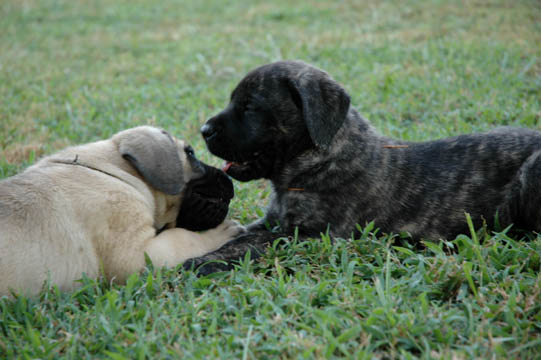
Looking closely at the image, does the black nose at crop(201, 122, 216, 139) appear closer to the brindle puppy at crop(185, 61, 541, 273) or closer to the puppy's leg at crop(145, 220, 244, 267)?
the brindle puppy at crop(185, 61, 541, 273)

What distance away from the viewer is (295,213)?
3.82m

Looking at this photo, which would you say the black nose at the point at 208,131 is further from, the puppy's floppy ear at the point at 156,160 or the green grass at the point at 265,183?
the green grass at the point at 265,183

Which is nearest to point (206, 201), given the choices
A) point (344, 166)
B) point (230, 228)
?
point (230, 228)

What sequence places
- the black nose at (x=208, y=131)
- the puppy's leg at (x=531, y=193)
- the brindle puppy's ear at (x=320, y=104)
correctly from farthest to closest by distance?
the black nose at (x=208, y=131) → the brindle puppy's ear at (x=320, y=104) → the puppy's leg at (x=531, y=193)

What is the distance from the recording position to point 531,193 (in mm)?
3611

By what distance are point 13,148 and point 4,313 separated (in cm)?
325

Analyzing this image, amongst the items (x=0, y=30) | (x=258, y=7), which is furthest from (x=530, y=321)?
(x=0, y=30)

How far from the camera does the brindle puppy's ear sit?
3.71 metres

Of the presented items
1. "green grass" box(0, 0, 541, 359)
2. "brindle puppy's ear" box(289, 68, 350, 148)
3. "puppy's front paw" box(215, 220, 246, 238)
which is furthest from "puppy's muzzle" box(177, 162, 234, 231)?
"brindle puppy's ear" box(289, 68, 350, 148)

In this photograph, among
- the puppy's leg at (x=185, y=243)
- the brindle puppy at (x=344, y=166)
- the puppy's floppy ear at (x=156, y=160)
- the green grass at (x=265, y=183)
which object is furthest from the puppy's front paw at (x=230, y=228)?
the puppy's floppy ear at (x=156, y=160)

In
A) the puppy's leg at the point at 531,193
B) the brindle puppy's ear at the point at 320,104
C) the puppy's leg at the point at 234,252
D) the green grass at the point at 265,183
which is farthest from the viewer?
the brindle puppy's ear at the point at 320,104

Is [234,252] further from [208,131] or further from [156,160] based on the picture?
[208,131]

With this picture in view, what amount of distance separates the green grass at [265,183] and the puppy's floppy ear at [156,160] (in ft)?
2.28

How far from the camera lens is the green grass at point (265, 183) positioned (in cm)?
264
